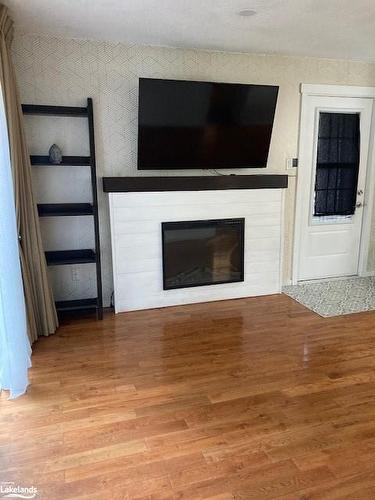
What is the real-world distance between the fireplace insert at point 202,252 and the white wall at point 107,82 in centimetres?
55

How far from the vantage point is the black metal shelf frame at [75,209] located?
3102mm

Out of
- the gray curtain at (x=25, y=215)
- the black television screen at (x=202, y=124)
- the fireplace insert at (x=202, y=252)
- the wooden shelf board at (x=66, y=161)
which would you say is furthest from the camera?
the fireplace insert at (x=202, y=252)

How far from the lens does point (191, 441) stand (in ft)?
6.22

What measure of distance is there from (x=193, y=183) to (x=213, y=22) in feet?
4.29

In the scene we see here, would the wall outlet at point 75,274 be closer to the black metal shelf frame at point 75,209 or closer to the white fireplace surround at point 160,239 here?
the black metal shelf frame at point 75,209

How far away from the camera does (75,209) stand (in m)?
3.34

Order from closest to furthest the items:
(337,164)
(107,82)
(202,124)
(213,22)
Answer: (213,22) < (107,82) < (202,124) < (337,164)

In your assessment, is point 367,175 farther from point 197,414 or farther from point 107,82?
point 197,414

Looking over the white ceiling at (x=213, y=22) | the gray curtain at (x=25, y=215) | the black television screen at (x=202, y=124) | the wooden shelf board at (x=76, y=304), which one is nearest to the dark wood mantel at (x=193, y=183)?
the black television screen at (x=202, y=124)

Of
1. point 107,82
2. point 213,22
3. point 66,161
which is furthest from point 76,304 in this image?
point 213,22

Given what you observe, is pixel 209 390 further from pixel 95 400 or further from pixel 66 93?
pixel 66 93

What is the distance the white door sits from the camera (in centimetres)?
408

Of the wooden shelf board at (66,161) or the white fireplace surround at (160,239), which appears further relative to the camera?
the white fireplace surround at (160,239)

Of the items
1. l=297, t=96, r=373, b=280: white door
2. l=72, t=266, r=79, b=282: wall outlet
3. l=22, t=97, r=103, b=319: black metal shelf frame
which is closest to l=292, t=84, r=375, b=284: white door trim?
l=297, t=96, r=373, b=280: white door
